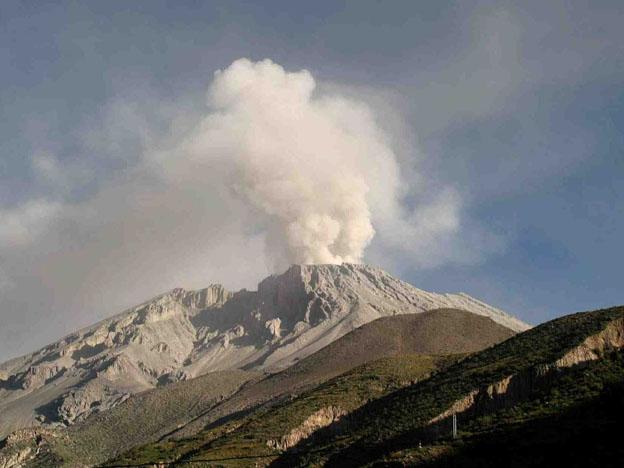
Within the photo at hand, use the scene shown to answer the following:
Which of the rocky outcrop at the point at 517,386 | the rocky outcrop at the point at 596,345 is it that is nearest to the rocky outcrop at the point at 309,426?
the rocky outcrop at the point at 517,386

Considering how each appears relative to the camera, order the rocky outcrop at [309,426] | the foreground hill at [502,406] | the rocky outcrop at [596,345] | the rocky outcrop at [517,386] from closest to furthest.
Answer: the foreground hill at [502,406], the rocky outcrop at [517,386], the rocky outcrop at [596,345], the rocky outcrop at [309,426]

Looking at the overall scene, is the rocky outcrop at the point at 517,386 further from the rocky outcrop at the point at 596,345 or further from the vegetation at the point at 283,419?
the vegetation at the point at 283,419

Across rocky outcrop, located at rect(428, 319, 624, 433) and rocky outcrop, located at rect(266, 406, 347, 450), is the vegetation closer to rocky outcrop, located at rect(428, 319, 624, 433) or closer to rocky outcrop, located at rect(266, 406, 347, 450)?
rocky outcrop, located at rect(266, 406, 347, 450)

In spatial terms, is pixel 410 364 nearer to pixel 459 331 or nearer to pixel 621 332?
pixel 621 332

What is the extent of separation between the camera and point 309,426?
9138 centimetres

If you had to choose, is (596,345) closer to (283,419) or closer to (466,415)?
(466,415)

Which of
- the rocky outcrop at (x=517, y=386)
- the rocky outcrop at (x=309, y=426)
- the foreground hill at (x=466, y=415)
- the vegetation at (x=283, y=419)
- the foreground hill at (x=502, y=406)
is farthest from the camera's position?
the rocky outcrop at (x=309, y=426)

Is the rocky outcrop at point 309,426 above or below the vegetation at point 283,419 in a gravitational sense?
below

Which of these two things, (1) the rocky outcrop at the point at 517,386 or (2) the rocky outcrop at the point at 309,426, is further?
(2) the rocky outcrop at the point at 309,426

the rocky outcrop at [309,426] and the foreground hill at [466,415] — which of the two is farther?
the rocky outcrop at [309,426]

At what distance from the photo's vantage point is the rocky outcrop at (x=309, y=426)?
86812 mm

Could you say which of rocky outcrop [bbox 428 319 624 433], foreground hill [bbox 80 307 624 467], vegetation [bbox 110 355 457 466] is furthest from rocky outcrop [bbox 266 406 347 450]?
rocky outcrop [bbox 428 319 624 433]

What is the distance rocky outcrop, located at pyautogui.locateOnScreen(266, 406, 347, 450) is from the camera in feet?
285

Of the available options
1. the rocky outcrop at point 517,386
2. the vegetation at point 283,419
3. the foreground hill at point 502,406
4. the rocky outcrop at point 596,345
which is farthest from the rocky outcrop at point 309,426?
the rocky outcrop at point 596,345
